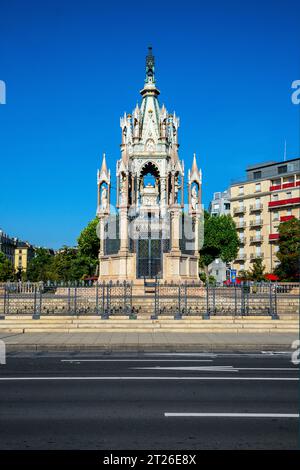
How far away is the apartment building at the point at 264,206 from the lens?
261 ft

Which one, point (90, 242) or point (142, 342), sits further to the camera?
point (90, 242)

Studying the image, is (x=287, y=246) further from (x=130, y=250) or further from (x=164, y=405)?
(x=164, y=405)

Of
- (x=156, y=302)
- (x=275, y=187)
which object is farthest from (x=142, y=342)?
(x=275, y=187)

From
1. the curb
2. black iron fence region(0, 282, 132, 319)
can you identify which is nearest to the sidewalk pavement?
A: the curb

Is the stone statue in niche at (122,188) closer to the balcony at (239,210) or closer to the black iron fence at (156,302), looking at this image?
the black iron fence at (156,302)

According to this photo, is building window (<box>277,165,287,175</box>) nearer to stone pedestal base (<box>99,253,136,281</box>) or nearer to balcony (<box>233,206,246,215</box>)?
balcony (<box>233,206,246,215</box>)

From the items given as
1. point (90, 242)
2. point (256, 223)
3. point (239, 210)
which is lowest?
point (90, 242)

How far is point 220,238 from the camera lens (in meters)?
73.2

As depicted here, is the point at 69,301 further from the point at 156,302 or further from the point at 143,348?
the point at 143,348

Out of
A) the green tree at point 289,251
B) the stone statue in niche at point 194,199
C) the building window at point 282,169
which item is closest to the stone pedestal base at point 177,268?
the stone statue in niche at point 194,199

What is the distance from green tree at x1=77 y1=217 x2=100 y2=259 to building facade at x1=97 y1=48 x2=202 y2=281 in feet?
124

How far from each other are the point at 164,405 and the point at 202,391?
1439 mm

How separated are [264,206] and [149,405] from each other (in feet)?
255

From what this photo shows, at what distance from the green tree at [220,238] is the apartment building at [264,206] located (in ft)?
28.3
